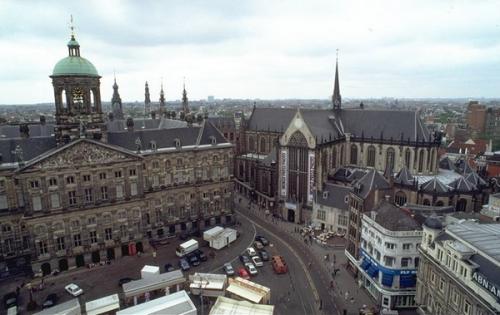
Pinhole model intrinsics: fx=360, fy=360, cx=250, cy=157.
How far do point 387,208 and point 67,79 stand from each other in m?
66.1

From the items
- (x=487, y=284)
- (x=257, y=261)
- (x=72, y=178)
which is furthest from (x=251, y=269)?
(x=487, y=284)

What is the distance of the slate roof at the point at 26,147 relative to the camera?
67.9 metres

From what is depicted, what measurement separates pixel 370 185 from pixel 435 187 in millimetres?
19897

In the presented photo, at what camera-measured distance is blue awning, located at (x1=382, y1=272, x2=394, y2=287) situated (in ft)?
185

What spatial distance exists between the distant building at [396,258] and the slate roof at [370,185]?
9253 mm

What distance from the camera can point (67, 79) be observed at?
2884 inches

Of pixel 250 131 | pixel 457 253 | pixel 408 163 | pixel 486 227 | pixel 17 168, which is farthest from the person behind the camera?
pixel 250 131

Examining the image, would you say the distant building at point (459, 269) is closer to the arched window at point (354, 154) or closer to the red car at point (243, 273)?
the red car at point (243, 273)

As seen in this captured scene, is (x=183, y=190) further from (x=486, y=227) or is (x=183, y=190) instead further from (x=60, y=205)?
(x=486, y=227)

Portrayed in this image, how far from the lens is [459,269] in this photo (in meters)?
42.2

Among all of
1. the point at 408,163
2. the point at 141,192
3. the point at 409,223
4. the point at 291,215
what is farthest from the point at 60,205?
the point at 408,163

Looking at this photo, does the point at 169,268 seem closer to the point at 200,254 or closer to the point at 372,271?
the point at 200,254

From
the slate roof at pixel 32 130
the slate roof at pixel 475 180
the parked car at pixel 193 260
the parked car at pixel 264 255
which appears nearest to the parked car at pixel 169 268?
the parked car at pixel 193 260

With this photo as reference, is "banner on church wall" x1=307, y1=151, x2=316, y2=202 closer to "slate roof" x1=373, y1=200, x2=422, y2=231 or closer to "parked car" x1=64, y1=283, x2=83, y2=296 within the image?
→ "slate roof" x1=373, y1=200, x2=422, y2=231
